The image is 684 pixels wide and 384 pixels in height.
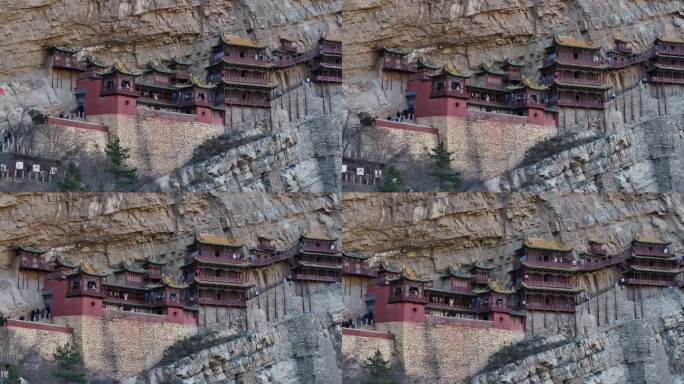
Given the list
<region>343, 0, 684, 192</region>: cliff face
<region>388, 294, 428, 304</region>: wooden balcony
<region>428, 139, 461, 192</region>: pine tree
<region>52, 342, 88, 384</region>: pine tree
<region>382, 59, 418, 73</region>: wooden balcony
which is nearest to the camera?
<region>52, 342, 88, 384</region>: pine tree

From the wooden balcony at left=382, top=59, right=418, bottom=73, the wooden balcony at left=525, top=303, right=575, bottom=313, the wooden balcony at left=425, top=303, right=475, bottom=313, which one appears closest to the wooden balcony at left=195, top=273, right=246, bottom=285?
the wooden balcony at left=425, top=303, right=475, bottom=313

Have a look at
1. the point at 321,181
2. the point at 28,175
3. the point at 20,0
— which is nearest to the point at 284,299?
the point at 321,181

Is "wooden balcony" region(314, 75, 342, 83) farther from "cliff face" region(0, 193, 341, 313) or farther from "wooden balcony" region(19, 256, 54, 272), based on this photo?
"wooden balcony" region(19, 256, 54, 272)

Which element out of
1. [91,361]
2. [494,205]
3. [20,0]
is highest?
[20,0]

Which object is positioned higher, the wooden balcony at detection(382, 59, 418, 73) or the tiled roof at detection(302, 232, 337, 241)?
the wooden balcony at detection(382, 59, 418, 73)

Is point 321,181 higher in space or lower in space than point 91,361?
higher

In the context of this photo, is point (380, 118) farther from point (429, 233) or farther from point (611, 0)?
point (611, 0)

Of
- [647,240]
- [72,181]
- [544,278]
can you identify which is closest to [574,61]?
[647,240]
